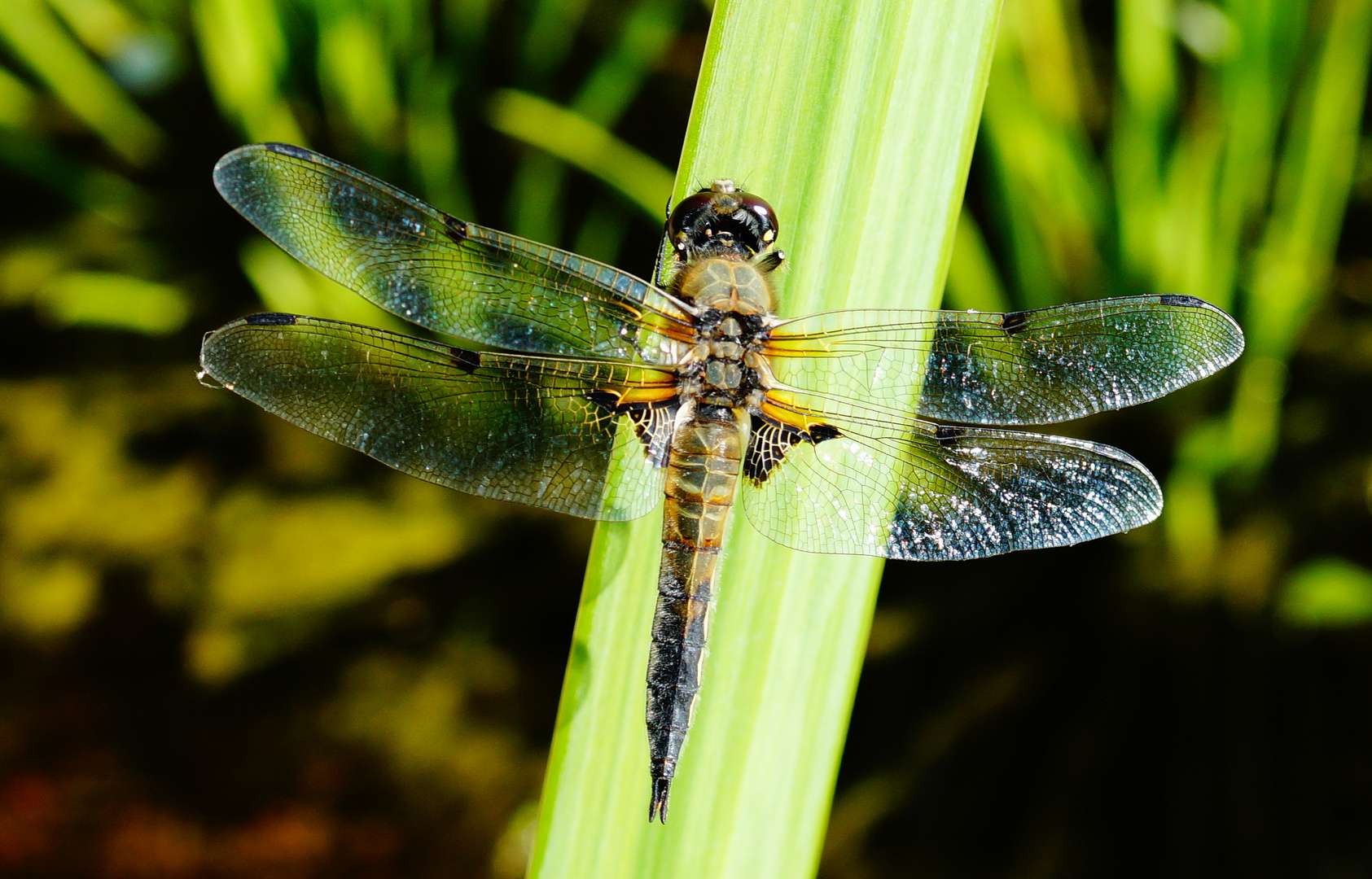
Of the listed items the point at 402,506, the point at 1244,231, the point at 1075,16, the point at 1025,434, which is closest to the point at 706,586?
the point at 1025,434

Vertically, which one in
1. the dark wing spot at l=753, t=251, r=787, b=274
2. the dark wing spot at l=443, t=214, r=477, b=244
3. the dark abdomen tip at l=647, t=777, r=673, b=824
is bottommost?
the dark abdomen tip at l=647, t=777, r=673, b=824

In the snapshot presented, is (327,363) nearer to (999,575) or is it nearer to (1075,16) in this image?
(999,575)

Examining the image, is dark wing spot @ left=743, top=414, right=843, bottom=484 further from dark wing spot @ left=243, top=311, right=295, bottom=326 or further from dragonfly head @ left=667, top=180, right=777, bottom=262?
dark wing spot @ left=243, top=311, right=295, bottom=326

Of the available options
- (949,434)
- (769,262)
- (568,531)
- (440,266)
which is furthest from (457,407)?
(568,531)

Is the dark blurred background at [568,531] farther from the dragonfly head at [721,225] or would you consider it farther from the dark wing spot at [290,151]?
the dark wing spot at [290,151]

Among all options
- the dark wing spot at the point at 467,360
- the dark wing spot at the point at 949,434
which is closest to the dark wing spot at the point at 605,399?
the dark wing spot at the point at 467,360

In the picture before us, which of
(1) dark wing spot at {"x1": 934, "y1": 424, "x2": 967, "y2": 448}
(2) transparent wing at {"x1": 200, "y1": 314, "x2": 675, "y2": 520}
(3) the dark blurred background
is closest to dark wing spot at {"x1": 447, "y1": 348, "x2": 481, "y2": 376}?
(2) transparent wing at {"x1": 200, "y1": 314, "x2": 675, "y2": 520}

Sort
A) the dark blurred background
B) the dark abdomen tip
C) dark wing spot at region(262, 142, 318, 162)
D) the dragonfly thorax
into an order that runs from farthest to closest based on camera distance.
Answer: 1. the dark blurred background
2. the dragonfly thorax
3. dark wing spot at region(262, 142, 318, 162)
4. the dark abdomen tip
